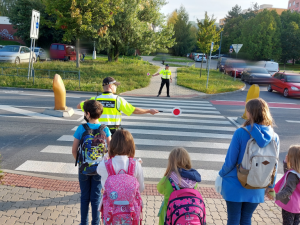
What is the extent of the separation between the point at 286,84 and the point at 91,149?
57.4 feet

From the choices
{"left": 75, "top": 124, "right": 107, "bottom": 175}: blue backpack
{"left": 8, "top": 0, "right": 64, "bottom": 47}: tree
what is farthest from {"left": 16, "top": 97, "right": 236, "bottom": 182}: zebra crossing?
{"left": 8, "top": 0, "right": 64, "bottom": 47}: tree

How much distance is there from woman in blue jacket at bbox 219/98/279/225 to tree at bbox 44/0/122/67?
60.0 feet

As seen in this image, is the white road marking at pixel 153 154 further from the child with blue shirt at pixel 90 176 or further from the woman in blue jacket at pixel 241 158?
the woman in blue jacket at pixel 241 158

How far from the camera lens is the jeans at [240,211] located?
9.91ft

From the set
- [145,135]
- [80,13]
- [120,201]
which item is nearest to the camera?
[120,201]

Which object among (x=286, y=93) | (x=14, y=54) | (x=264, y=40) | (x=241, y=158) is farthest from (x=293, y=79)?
(x=264, y=40)

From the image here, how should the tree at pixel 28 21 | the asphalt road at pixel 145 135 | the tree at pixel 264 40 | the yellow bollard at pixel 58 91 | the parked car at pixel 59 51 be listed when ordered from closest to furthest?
the asphalt road at pixel 145 135
the yellow bollard at pixel 58 91
the parked car at pixel 59 51
the tree at pixel 28 21
the tree at pixel 264 40

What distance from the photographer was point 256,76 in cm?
2334

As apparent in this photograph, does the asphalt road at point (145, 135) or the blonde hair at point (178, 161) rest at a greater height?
the blonde hair at point (178, 161)

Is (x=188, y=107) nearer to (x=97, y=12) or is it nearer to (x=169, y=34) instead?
(x=97, y=12)

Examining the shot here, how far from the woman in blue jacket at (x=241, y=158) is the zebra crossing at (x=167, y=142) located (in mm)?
2409

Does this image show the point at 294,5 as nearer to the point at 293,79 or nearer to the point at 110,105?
the point at 293,79

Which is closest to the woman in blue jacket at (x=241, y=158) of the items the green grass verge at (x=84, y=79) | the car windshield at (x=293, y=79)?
the green grass verge at (x=84, y=79)

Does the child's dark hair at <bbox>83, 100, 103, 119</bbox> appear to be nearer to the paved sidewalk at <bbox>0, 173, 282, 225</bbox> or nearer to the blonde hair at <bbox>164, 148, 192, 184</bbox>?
the blonde hair at <bbox>164, 148, 192, 184</bbox>
